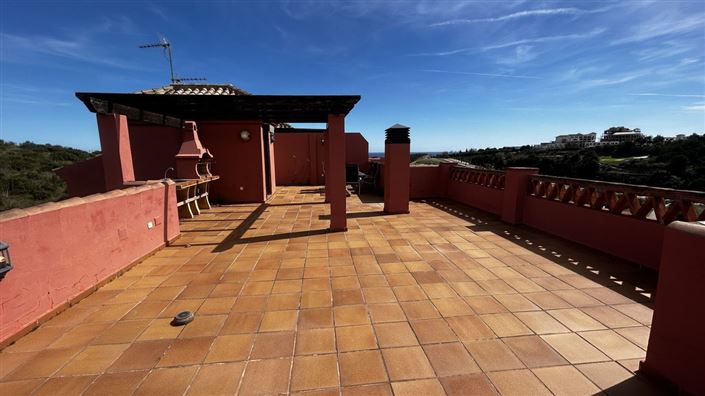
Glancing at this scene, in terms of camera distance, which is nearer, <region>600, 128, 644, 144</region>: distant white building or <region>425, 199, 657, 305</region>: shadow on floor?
<region>425, 199, 657, 305</region>: shadow on floor

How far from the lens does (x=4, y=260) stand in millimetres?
2227

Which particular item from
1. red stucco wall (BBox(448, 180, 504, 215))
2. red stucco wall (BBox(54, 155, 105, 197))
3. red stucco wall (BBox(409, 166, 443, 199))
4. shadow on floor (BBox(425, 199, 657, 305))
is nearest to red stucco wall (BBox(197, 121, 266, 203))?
red stucco wall (BBox(54, 155, 105, 197))

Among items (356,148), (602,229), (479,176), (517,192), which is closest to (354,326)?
(602,229)

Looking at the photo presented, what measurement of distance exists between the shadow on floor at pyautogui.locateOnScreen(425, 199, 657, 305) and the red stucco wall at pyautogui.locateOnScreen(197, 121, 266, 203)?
6328 mm

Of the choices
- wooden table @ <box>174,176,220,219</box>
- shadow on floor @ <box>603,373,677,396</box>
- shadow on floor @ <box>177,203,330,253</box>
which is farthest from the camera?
wooden table @ <box>174,176,220,219</box>

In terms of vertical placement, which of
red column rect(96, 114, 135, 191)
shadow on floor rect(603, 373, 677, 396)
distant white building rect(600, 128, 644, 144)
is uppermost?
distant white building rect(600, 128, 644, 144)

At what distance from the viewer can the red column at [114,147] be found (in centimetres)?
495

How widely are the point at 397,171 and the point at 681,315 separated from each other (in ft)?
18.7

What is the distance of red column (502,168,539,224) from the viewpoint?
5926 mm

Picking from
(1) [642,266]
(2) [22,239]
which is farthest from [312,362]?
(1) [642,266]

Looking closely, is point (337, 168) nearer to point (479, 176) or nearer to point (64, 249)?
point (64, 249)

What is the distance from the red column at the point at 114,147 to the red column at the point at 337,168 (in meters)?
3.68

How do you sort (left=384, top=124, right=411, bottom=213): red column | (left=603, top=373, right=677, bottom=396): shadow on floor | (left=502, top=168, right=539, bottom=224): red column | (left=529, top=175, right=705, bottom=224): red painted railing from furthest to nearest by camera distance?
1. (left=384, top=124, right=411, bottom=213): red column
2. (left=502, top=168, right=539, bottom=224): red column
3. (left=529, top=175, right=705, bottom=224): red painted railing
4. (left=603, top=373, right=677, bottom=396): shadow on floor

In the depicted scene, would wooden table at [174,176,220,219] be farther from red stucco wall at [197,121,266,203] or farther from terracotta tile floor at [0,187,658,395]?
terracotta tile floor at [0,187,658,395]
